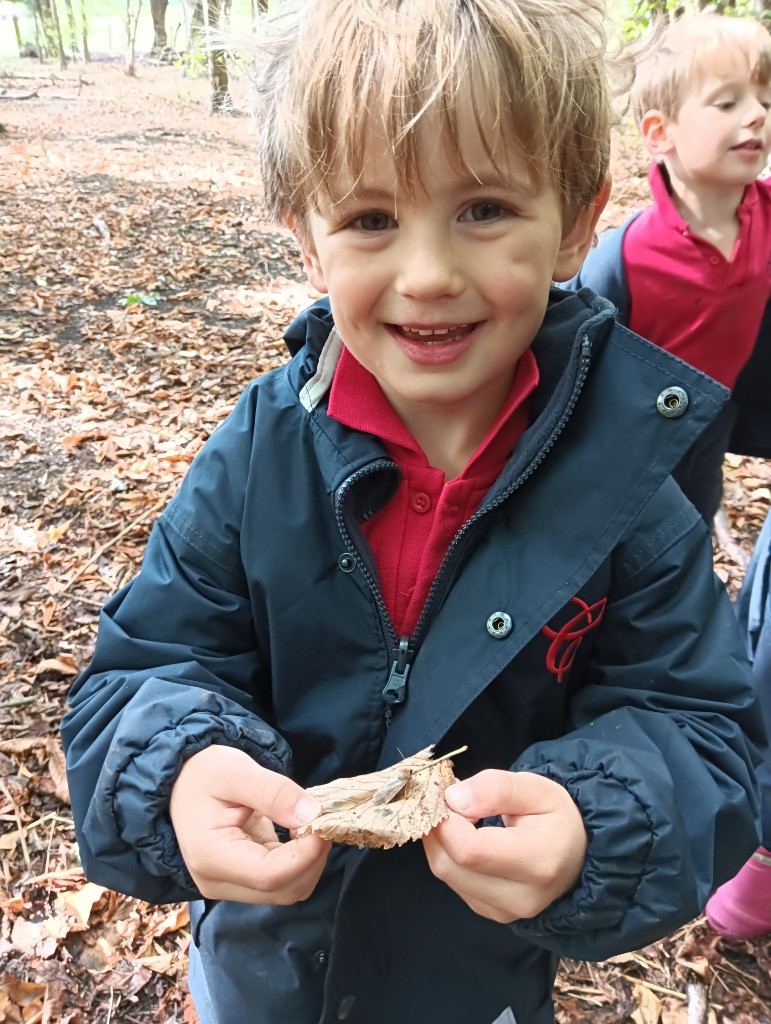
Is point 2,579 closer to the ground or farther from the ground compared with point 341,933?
closer to the ground

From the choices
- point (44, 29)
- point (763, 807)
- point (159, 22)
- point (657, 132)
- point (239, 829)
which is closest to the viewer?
point (239, 829)

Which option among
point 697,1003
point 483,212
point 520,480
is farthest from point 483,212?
point 697,1003

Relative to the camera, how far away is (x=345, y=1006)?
149 centimetres

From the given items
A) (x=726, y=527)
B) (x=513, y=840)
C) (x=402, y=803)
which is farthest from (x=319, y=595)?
(x=726, y=527)

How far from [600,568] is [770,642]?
3.40 ft

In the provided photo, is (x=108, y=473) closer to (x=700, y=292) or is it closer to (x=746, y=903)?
(x=700, y=292)

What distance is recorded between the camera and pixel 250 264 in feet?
28.3

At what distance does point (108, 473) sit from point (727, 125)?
3.79 m

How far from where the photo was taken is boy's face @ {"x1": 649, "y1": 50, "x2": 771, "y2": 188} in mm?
2830

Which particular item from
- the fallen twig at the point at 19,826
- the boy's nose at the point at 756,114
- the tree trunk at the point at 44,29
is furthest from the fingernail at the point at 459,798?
the tree trunk at the point at 44,29

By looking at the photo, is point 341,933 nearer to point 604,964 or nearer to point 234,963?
point 234,963

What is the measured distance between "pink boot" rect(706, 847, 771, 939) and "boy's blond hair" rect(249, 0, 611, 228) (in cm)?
213

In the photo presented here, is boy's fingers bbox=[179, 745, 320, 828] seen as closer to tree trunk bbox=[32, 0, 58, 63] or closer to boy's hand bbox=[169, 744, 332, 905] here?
boy's hand bbox=[169, 744, 332, 905]

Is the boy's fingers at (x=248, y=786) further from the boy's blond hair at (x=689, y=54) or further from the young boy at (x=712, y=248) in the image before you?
the boy's blond hair at (x=689, y=54)
